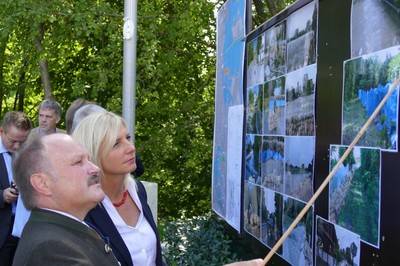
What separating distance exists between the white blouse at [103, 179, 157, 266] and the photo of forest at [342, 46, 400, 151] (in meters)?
1.14

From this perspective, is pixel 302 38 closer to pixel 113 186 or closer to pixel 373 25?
pixel 373 25

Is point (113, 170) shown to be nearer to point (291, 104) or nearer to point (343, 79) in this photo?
point (343, 79)

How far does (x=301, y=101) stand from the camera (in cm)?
448

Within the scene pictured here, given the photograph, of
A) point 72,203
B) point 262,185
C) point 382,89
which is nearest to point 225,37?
point 262,185

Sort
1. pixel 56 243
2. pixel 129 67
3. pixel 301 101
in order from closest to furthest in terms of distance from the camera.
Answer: pixel 56 243
pixel 301 101
pixel 129 67

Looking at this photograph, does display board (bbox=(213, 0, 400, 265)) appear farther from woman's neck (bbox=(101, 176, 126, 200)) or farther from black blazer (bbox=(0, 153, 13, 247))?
black blazer (bbox=(0, 153, 13, 247))

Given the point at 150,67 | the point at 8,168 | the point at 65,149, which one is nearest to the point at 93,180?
the point at 65,149

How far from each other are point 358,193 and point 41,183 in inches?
68.6

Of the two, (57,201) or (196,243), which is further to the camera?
(196,243)

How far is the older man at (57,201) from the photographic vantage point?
7.38 feet

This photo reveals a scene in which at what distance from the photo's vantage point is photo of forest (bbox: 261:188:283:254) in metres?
4.96

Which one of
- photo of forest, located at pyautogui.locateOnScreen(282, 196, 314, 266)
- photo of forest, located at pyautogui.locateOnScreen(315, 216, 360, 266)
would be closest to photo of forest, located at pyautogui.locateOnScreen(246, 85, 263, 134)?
photo of forest, located at pyautogui.locateOnScreen(282, 196, 314, 266)

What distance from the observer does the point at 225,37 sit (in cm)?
725

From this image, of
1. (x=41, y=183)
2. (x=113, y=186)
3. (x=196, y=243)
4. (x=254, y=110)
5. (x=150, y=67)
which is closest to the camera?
(x=41, y=183)
